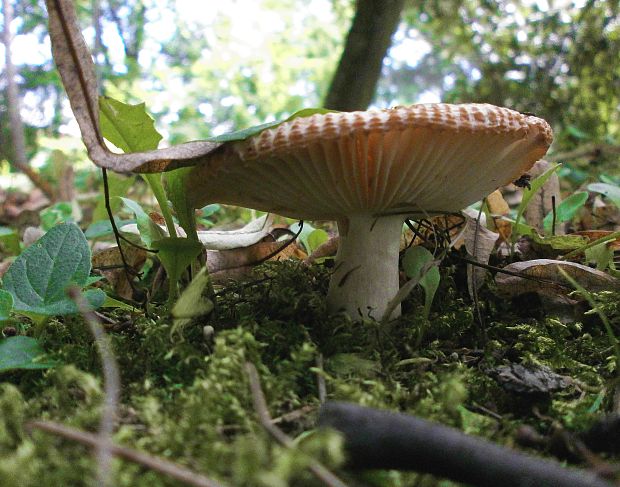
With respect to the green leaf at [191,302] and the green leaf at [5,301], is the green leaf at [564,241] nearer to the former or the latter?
the green leaf at [191,302]

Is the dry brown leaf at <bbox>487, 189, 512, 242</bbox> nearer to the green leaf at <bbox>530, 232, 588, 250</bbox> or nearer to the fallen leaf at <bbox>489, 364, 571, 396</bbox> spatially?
the green leaf at <bbox>530, 232, 588, 250</bbox>

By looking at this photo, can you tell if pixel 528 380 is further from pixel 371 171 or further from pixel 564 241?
pixel 564 241

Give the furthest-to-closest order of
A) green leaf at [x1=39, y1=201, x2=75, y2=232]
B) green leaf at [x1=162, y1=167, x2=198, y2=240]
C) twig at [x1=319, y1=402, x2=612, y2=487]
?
1. green leaf at [x1=39, y1=201, x2=75, y2=232]
2. green leaf at [x1=162, y1=167, x2=198, y2=240]
3. twig at [x1=319, y1=402, x2=612, y2=487]

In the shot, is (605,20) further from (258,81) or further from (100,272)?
(258,81)

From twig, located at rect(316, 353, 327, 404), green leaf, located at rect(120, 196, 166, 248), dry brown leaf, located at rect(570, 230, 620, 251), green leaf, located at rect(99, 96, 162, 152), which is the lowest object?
dry brown leaf, located at rect(570, 230, 620, 251)

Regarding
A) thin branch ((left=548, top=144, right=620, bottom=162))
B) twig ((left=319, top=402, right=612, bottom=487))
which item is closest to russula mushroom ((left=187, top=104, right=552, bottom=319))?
twig ((left=319, top=402, right=612, bottom=487))

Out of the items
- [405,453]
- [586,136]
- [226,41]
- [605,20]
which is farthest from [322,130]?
[226,41]
